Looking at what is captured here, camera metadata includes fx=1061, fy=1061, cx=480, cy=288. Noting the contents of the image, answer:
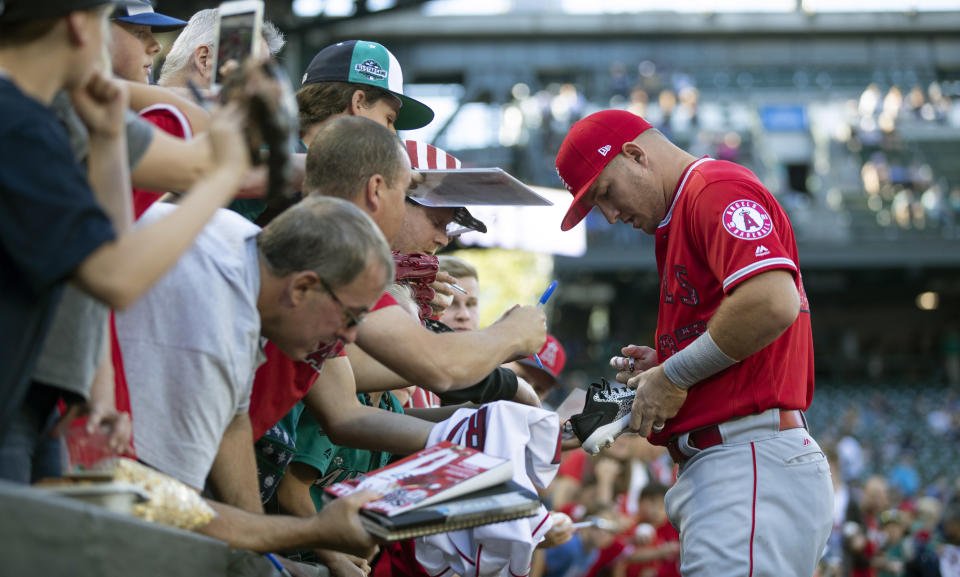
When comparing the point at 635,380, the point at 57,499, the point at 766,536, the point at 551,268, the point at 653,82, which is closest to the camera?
the point at 57,499

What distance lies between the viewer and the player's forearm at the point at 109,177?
2.05 meters

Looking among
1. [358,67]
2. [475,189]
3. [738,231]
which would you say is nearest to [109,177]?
[475,189]

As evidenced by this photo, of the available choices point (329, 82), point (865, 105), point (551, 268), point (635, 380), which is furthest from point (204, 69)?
point (865, 105)

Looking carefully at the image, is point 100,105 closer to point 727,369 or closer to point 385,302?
point 385,302

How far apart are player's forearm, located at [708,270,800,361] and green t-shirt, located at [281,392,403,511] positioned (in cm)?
121

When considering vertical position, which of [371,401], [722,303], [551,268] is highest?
[722,303]

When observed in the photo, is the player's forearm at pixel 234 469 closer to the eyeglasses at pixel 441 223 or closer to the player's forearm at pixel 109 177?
the player's forearm at pixel 109 177

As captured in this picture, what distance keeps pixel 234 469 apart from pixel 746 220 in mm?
1774

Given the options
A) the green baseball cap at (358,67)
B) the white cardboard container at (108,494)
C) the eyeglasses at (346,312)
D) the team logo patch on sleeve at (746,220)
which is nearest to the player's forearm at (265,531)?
the white cardboard container at (108,494)

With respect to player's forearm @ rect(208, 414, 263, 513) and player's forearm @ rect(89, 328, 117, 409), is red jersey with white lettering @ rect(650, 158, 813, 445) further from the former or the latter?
player's forearm @ rect(89, 328, 117, 409)

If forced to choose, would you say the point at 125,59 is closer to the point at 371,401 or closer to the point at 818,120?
the point at 371,401

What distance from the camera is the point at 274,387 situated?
295cm

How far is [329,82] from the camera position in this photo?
12.8 feet

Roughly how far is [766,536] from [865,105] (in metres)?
29.2
